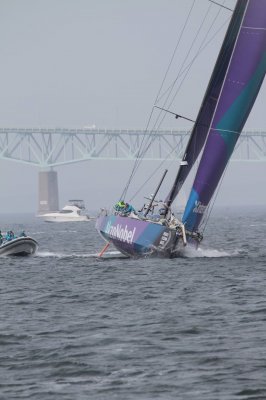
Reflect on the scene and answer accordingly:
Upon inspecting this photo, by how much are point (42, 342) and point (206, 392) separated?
13.5 ft

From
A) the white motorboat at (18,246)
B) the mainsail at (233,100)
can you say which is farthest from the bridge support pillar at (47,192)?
the mainsail at (233,100)

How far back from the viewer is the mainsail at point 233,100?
26.9 m

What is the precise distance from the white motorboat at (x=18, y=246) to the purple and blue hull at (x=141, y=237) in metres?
4.80

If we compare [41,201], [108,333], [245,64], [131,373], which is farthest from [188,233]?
[41,201]

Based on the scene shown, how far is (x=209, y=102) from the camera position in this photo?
93.6 ft

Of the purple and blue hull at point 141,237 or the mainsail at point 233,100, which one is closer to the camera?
the mainsail at point 233,100

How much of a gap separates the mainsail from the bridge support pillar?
120147 mm

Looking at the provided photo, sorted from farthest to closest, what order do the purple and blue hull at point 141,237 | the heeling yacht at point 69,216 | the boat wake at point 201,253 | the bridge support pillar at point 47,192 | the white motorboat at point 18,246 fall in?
1. the bridge support pillar at point 47,192
2. the heeling yacht at point 69,216
3. the white motorboat at point 18,246
4. the boat wake at point 201,253
5. the purple and blue hull at point 141,237

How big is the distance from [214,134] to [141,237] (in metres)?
3.63

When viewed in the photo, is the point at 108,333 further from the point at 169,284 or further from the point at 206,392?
the point at 169,284

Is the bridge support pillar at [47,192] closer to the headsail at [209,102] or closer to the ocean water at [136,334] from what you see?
the headsail at [209,102]

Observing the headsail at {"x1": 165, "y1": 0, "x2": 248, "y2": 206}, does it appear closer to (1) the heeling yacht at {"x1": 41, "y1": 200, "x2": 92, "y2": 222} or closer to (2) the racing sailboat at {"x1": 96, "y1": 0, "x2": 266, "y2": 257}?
(2) the racing sailboat at {"x1": 96, "y1": 0, "x2": 266, "y2": 257}

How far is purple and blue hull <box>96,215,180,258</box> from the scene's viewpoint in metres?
27.2

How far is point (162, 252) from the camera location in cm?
2819
